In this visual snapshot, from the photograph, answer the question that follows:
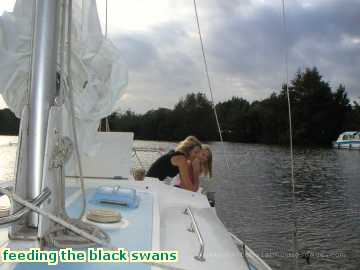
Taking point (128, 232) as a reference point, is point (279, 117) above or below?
above

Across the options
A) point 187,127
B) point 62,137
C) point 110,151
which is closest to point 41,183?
point 62,137

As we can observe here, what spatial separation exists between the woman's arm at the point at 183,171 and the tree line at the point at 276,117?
34.5 m

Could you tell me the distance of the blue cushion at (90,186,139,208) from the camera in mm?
2559

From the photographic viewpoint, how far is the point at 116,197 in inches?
103

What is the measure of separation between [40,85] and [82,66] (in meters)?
0.41

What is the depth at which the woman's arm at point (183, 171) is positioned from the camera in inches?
175

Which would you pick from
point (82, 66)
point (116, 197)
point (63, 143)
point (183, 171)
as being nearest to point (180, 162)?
point (183, 171)

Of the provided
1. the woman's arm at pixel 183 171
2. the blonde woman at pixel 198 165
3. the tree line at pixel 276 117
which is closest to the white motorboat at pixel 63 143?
the woman's arm at pixel 183 171

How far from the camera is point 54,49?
1611mm

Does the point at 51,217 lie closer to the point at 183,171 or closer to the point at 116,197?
the point at 116,197

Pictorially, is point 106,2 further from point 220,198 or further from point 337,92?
point 337,92

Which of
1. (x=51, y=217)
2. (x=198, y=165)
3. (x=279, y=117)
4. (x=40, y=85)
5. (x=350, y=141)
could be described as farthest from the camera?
Answer: (x=279, y=117)

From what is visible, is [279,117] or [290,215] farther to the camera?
[279,117]

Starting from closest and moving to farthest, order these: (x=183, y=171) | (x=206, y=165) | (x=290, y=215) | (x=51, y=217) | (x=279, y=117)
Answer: (x=51, y=217) → (x=183, y=171) → (x=206, y=165) → (x=290, y=215) → (x=279, y=117)
